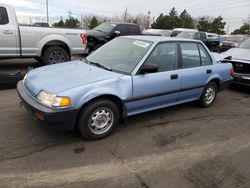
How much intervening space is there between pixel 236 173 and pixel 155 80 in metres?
1.84

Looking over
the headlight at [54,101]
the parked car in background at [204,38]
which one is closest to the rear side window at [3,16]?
the headlight at [54,101]

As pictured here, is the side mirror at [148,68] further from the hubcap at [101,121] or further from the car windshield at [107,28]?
the car windshield at [107,28]

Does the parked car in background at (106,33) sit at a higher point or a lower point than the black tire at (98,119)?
higher

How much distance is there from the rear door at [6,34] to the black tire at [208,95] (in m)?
5.63

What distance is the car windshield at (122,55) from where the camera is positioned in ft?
13.3

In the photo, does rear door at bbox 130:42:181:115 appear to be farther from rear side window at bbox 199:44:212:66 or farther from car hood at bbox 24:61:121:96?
rear side window at bbox 199:44:212:66

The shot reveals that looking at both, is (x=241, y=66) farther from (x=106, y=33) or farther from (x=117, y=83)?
(x=106, y=33)

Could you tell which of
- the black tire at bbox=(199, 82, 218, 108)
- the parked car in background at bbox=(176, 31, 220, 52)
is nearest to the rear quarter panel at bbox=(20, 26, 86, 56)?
the black tire at bbox=(199, 82, 218, 108)

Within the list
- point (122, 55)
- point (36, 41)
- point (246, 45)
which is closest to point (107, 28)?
point (36, 41)

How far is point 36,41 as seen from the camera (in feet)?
25.1

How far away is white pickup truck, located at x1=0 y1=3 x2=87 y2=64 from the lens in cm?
719

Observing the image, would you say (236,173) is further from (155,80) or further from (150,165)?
(155,80)

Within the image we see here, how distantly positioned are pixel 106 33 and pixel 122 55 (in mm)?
7313

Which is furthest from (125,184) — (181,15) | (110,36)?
(181,15)
